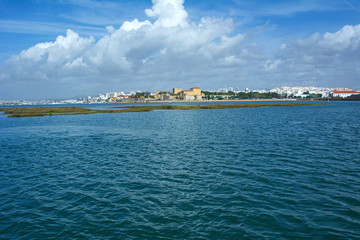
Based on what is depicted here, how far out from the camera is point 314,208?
11617 millimetres

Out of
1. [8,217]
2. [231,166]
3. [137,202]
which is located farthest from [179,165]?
[8,217]

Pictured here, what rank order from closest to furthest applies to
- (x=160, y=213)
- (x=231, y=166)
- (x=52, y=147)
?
(x=160, y=213) < (x=231, y=166) < (x=52, y=147)

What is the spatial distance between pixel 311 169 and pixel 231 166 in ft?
19.0

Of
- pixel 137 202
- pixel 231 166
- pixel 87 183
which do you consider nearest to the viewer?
pixel 137 202

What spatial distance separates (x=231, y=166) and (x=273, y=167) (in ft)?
10.4

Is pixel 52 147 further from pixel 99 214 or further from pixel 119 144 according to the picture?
pixel 99 214

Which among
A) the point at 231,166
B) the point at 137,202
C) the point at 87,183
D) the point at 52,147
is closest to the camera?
the point at 137,202

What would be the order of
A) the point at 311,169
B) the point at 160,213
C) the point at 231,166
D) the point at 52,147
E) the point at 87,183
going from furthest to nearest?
the point at 52,147
the point at 231,166
the point at 311,169
the point at 87,183
the point at 160,213

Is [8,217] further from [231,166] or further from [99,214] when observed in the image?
[231,166]

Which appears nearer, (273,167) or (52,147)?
(273,167)

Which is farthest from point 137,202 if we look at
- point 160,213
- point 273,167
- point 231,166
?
point 273,167

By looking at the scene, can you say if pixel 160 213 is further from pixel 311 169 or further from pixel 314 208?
pixel 311 169

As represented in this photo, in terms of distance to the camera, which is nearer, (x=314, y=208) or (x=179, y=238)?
(x=179, y=238)

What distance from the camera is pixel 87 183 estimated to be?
16109 millimetres
